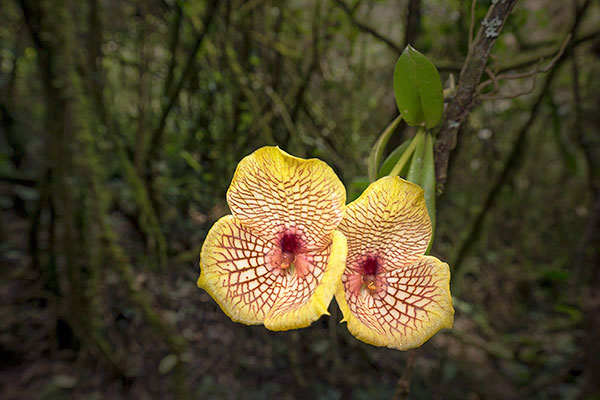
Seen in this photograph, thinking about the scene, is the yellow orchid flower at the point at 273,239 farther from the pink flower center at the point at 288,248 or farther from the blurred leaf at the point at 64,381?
the blurred leaf at the point at 64,381

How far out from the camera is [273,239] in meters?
0.52

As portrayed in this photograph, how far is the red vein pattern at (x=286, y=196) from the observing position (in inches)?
17.6

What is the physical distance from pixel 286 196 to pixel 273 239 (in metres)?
0.08

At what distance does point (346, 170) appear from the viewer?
1.65 meters

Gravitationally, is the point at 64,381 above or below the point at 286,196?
below

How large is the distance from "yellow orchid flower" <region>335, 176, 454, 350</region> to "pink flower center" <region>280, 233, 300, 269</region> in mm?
74

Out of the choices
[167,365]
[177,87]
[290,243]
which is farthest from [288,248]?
[167,365]

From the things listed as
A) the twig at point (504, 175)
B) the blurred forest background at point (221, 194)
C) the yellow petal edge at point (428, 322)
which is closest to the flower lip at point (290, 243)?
the yellow petal edge at point (428, 322)

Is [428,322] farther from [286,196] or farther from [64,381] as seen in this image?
[64,381]

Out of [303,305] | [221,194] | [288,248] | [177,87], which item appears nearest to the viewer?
[303,305]

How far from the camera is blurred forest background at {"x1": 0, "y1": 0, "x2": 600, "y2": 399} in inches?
57.2

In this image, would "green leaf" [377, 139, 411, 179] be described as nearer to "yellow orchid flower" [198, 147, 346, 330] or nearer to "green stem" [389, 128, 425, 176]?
"green stem" [389, 128, 425, 176]

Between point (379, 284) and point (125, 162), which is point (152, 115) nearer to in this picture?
point (125, 162)

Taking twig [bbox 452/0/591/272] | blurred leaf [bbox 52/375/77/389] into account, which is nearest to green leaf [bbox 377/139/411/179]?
twig [bbox 452/0/591/272]
